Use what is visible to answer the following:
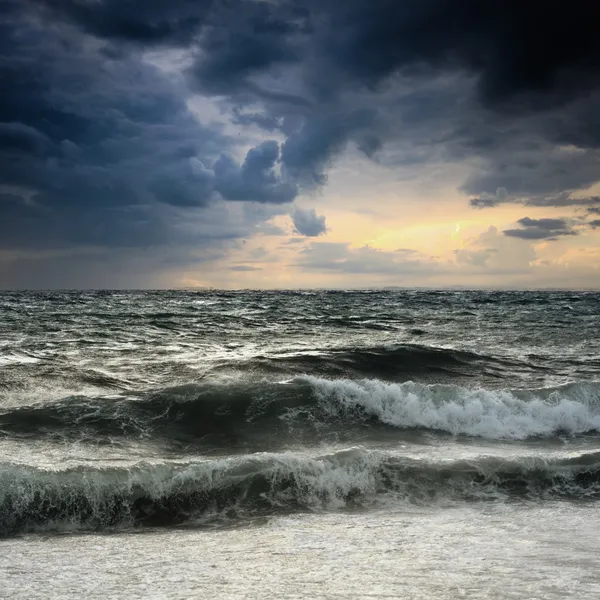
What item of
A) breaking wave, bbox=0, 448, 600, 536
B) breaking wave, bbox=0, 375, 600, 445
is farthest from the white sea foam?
breaking wave, bbox=0, 448, 600, 536

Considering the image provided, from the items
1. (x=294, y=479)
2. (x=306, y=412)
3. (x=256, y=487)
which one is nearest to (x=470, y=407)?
(x=306, y=412)

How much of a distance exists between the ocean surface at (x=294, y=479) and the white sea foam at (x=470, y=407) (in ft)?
0.14

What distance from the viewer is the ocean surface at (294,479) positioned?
4.35 metres

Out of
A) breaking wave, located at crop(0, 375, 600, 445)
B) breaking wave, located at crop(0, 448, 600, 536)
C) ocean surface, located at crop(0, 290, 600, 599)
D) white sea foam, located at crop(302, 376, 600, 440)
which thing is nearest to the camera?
ocean surface, located at crop(0, 290, 600, 599)

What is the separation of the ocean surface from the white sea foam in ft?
0.14

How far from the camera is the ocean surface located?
14.3 ft

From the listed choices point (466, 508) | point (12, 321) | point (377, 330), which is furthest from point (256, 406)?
point (12, 321)

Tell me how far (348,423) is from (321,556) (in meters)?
6.17

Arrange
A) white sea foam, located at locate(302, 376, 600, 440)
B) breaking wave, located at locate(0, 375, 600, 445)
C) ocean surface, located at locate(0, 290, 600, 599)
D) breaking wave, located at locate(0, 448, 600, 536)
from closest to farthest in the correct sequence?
1. ocean surface, located at locate(0, 290, 600, 599)
2. breaking wave, located at locate(0, 448, 600, 536)
3. breaking wave, located at locate(0, 375, 600, 445)
4. white sea foam, located at locate(302, 376, 600, 440)

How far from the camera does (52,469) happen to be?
696 cm

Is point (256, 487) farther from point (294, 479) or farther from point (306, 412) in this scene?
point (306, 412)

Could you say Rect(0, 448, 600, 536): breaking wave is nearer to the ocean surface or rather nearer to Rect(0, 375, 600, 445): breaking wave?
the ocean surface

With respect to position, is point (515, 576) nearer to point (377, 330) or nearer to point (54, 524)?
point (54, 524)

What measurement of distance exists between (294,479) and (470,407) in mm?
5258
